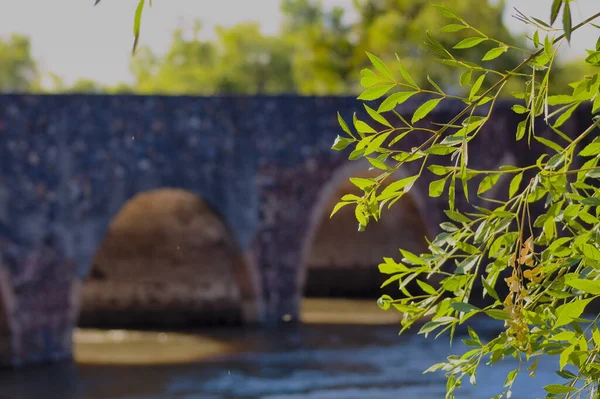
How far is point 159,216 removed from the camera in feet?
39.1

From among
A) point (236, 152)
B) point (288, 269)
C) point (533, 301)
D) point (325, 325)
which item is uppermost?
point (533, 301)

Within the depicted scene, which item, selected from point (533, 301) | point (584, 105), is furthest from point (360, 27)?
point (533, 301)

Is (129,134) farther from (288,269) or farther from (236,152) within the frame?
(288,269)

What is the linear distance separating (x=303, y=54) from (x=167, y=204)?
1703 centimetres

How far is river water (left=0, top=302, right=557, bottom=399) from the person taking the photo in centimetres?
880

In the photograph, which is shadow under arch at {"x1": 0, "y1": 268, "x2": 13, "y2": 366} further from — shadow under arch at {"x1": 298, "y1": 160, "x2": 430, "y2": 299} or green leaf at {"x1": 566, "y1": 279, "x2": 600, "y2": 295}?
green leaf at {"x1": 566, "y1": 279, "x2": 600, "y2": 295}

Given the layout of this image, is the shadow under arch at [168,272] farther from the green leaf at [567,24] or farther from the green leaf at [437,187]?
the green leaf at [567,24]

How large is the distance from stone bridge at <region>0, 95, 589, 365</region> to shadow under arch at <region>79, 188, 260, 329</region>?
0.02 metres

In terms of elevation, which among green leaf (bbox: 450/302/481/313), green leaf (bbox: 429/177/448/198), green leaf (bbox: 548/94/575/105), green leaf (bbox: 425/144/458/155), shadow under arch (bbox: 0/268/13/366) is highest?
green leaf (bbox: 548/94/575/105)

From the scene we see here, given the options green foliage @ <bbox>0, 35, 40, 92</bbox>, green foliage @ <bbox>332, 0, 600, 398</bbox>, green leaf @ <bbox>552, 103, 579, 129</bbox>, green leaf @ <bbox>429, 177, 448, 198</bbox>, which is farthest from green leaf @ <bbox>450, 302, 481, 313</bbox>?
green foliage @ <bbox>0, 35, 40, 92</bbox>

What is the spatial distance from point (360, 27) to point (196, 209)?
14.5 meters

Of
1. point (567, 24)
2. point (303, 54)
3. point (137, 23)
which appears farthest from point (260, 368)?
point (303, 54)

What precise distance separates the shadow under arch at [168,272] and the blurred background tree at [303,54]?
3471 millimetres

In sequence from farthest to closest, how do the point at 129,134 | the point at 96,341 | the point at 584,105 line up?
the point at 584,105 → the point at 96,341 → the point at 129,134
